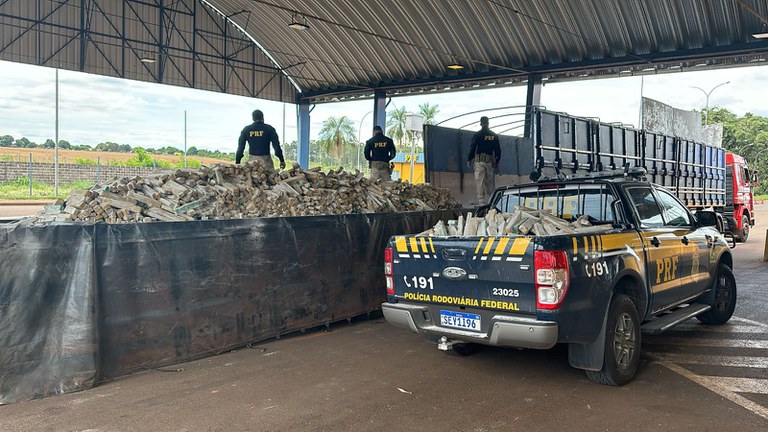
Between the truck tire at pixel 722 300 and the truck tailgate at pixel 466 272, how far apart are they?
13.7ft

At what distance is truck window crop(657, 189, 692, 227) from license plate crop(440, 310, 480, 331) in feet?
9.21

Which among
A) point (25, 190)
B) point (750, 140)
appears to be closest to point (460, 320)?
point (25, 190)

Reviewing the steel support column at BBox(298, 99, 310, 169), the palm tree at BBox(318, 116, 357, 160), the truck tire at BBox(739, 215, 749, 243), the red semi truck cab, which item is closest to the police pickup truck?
the red semi truck cab

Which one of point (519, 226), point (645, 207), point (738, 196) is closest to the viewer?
point (519, 226)

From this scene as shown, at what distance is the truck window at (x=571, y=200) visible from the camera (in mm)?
6020

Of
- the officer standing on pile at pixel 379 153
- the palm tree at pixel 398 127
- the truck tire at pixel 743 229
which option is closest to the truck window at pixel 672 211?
the officer standing on pile at pixel 379 153

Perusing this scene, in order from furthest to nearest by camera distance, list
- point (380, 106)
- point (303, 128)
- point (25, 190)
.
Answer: point (25, 190) < point (303, 128) < point (380, 106)

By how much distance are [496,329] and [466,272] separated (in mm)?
556

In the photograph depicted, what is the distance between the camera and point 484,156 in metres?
12.7

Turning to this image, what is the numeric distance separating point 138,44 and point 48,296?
20.7m

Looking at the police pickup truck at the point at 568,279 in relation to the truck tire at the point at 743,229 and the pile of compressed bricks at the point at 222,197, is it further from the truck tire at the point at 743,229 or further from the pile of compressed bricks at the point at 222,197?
the truck tire at the point at 743,229

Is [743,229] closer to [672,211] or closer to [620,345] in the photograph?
[672,211]

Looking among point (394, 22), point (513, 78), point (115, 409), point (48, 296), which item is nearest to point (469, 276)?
point (115, 409)

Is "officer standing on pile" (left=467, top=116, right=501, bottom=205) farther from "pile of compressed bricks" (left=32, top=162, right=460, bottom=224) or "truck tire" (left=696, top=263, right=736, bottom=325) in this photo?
"truck tire" (left=696, top=263, right=736, bottom=325)
